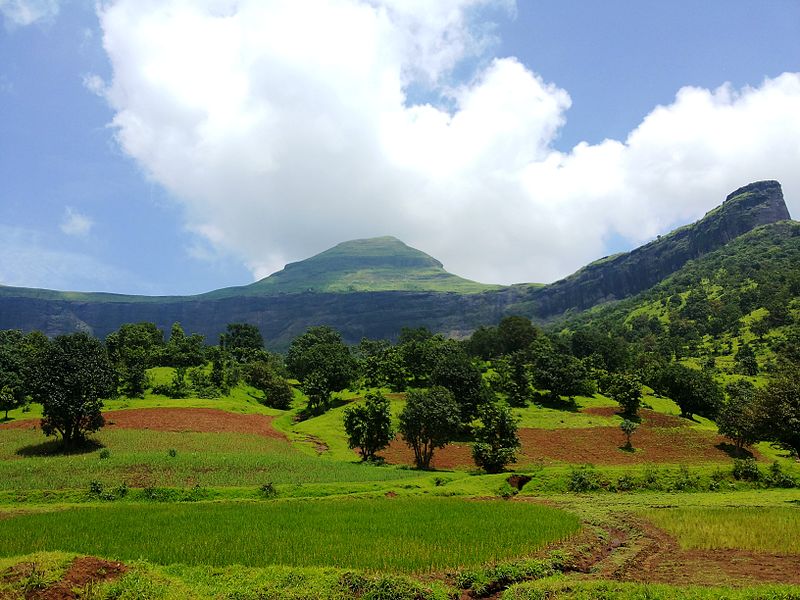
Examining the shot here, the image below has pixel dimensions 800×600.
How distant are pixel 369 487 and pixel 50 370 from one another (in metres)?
40.4

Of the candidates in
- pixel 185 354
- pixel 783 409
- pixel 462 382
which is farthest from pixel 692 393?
pixel 185 354

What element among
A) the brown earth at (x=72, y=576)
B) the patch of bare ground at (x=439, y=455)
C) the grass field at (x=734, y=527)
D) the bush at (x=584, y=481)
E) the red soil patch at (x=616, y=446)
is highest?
the brown earth at (x=72, y=576)

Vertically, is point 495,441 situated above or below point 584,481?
above

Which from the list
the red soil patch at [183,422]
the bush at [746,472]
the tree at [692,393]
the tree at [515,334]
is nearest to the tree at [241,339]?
the tree at [515,334]

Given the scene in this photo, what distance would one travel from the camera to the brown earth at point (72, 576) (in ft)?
46.8

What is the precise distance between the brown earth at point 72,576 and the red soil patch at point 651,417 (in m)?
79.8

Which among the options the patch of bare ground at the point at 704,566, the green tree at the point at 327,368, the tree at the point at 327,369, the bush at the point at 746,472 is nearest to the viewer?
the patch of bare ground at the point at 704,566

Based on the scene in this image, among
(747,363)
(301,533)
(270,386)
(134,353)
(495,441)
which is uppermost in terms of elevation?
(134,353)

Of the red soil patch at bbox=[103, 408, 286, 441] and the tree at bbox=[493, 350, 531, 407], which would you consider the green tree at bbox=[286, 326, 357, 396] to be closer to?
the red soil patch at bbox=[103, 408, 286, 441]

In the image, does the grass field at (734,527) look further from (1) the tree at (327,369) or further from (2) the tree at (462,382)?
(1) the tree at (327,369)

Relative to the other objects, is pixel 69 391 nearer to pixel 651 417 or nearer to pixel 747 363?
pixel 651 417

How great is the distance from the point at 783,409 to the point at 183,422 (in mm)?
68510

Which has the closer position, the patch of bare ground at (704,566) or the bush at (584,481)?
the patch of bare ground at (704,566)

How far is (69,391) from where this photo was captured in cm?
5253
